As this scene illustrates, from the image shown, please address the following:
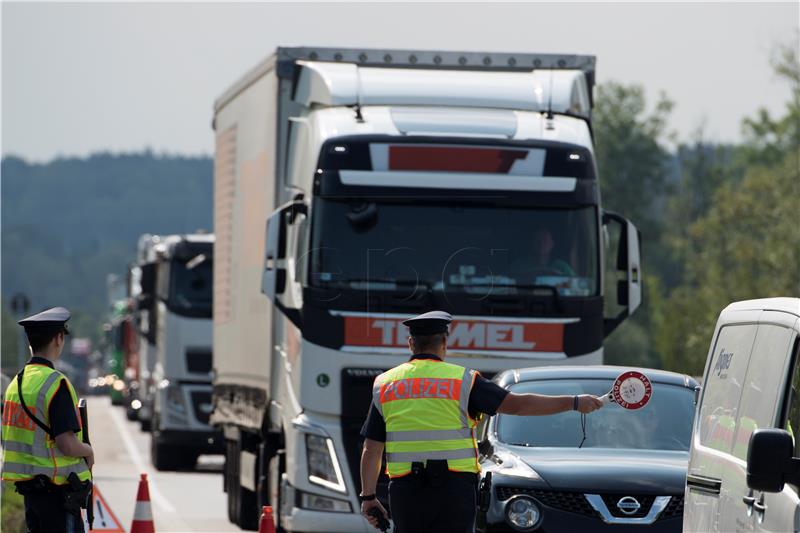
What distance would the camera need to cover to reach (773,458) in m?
6.24

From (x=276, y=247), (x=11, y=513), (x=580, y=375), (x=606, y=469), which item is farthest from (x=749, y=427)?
(x=11, y=513)

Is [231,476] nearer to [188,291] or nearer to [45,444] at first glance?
[188,291]

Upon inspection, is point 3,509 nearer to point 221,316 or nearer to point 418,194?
point 221,316

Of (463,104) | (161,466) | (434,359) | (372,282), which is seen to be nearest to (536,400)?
(434,359)

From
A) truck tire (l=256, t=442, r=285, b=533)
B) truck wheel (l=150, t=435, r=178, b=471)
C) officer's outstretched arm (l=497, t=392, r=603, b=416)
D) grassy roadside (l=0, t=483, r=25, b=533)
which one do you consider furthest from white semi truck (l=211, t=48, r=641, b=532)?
truck wheel (l=150, t=435, r=178, b=471)

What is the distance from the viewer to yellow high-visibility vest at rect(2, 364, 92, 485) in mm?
8812

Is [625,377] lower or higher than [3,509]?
higher

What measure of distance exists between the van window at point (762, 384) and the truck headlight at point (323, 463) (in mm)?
6322

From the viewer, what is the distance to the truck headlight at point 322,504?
1343 centimetres

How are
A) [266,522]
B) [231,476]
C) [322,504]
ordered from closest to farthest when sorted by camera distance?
[266,522], [322,504], [231,476]

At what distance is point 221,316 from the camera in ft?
62.0

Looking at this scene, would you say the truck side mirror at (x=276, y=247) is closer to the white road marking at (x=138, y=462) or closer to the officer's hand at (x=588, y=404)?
the officer's hand at (x=588, y=404)

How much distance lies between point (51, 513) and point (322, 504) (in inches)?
191

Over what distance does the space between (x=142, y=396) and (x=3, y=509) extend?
21.5m
